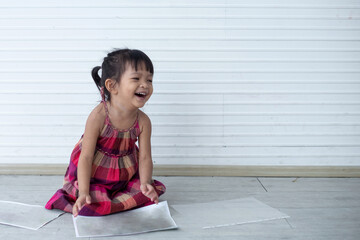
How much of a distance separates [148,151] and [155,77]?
1.66ft

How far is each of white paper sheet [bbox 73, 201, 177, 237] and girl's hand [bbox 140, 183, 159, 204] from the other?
0.03 metres

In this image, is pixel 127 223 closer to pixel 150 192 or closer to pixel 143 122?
pixel 150 192

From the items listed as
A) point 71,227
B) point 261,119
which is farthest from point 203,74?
point 71,227

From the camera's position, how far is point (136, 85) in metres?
1.65

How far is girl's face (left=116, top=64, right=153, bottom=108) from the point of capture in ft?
5.41

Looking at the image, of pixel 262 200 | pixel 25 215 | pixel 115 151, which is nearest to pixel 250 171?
pixel 262 200

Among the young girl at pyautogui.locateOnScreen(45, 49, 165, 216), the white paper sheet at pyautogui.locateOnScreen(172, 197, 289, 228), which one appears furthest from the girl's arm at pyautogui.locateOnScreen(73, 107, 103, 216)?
the white paper sheet at pyautogui.locateOnScreen(172, 197, 289, 228)

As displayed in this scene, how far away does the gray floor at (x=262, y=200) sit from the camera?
4.72 ft

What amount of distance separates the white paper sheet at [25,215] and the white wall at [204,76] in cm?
55

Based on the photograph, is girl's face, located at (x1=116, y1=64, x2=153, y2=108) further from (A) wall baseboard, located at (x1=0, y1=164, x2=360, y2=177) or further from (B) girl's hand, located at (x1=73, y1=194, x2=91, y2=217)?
(A) wall baseboard, located at (x1=0, y1=164, x2=360, y2=177)

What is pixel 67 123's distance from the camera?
220 centimetres

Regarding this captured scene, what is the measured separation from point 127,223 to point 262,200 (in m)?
0.66

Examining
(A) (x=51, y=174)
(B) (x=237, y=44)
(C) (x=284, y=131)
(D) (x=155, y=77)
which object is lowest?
(A) (x=51, y=174)

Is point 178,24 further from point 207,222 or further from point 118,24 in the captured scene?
point 207,222
